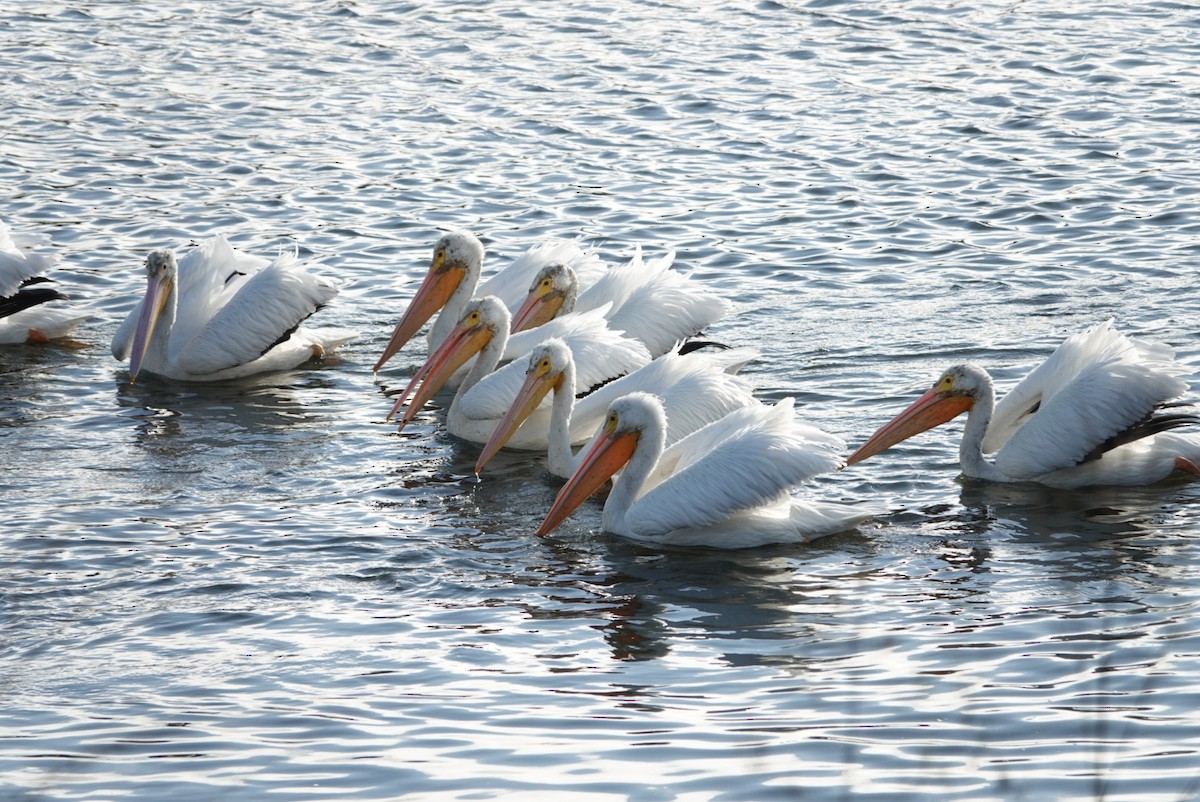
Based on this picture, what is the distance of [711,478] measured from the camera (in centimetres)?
682

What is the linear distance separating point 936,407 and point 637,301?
1.89 metres

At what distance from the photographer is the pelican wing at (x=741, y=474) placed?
673cm

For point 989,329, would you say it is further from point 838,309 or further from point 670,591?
point 670,591

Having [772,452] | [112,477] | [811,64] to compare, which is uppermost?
[811,64]

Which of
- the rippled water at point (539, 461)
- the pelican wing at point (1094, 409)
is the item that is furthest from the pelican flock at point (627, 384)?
the rippled water at point (539, 461)

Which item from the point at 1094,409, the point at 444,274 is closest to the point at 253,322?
the point at 444,274

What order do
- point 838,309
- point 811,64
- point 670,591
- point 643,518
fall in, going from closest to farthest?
point 670,591
point 643,518
point 838,309
point 811,64

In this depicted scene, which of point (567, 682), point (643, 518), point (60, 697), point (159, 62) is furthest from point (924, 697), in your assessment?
point (159, 62)

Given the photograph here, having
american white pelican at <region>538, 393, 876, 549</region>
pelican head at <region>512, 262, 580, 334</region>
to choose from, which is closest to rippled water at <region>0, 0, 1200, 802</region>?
american white pelican at <region>538, 393, 876, 549</region>

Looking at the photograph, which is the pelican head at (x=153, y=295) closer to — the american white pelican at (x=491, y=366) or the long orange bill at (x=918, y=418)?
the american white pelican at (x=491, y=366)

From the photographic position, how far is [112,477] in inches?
308

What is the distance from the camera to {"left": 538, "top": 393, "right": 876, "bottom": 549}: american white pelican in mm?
6746

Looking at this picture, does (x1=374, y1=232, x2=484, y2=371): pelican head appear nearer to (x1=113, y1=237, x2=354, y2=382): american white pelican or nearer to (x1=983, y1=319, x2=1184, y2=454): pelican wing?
(x1=113, y1=237, x2=354, y2=382): american white pelican

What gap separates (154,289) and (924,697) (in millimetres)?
5361
